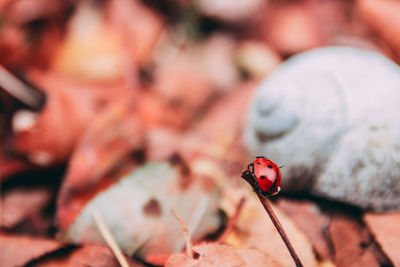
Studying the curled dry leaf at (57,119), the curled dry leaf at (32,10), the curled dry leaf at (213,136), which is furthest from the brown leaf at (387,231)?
the curled dry leaf at (32,10)

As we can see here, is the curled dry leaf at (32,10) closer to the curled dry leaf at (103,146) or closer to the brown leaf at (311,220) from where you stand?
the curled dry leaf at (103,146)

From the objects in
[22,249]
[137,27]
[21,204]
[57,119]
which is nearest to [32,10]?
[137,27]

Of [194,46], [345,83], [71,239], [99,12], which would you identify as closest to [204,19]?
[194,46]

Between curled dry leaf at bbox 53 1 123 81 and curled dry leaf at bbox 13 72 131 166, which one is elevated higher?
curled dry leaf at bbox 53 1 123 81

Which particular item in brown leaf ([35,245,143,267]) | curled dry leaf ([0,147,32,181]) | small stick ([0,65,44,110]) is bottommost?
brown leaf ([35,245,143,267])

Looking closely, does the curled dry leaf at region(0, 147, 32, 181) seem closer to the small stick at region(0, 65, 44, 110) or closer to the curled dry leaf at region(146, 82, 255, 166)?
the small stick at region(0, 65, 44, 110)

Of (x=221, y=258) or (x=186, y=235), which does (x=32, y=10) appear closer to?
(x=186, y=235)

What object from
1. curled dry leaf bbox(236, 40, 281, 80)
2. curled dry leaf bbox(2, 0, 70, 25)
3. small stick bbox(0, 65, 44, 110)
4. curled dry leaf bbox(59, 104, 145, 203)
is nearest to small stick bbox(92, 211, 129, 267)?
curled dry leaf bbox(59, 104, 145, 203)
